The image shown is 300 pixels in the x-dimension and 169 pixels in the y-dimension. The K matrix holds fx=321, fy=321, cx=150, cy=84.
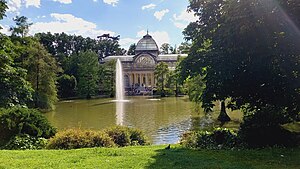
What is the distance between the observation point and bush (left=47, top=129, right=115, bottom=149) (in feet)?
30.2

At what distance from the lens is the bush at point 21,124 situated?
10.6m

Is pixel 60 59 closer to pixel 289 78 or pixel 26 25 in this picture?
pixel 26 25

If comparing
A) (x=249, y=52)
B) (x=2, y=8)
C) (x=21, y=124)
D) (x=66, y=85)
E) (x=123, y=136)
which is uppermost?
(x=2, y=8)

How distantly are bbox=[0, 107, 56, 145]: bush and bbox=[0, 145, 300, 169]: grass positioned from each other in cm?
301

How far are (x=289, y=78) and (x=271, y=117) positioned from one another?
1179mm

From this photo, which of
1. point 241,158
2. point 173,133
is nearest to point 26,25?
point 173,133

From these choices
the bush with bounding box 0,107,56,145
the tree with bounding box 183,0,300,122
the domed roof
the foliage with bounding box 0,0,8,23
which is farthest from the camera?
the domed roof

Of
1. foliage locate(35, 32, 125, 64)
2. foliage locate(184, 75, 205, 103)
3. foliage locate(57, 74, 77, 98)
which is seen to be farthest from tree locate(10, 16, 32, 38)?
foliage locate(35, 32, 125, 64)

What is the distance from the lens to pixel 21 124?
34.6 ft

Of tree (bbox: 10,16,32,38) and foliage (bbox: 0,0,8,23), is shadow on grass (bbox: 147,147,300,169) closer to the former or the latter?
foliage (bbox: 0,0,8,23)

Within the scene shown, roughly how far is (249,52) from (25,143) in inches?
283

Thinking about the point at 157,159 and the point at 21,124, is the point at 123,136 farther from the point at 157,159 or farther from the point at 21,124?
the point at 157,159

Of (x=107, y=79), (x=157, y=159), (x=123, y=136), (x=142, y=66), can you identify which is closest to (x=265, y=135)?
(x=157, y=159)

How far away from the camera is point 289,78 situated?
347 inches
